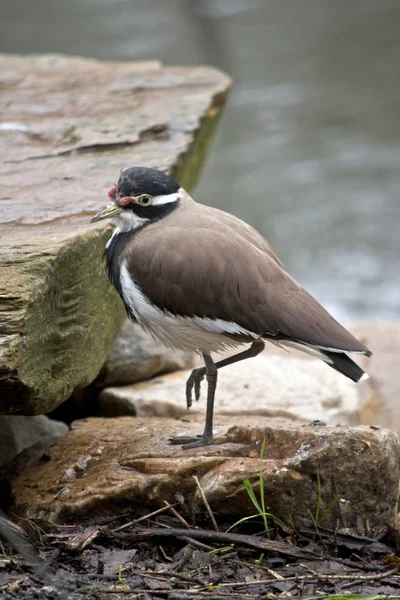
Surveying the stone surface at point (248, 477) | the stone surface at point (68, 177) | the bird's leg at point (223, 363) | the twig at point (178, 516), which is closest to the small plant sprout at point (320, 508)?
the stone surface at point (248, 477)

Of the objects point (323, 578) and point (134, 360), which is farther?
point (134, 360)

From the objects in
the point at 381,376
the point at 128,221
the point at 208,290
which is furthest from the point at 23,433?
the point at 381,376

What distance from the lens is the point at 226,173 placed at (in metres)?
14.2

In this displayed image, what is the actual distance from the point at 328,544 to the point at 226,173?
10.9 metres

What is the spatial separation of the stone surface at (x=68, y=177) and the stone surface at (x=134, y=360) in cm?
52

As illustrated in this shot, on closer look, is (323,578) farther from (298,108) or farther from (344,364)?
(298,108)

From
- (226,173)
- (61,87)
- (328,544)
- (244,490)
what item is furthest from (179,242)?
(226,173)

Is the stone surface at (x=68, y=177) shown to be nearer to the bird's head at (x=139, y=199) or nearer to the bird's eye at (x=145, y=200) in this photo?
the bird's head at (x=139, y=199)

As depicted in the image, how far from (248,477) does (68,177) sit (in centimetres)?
261

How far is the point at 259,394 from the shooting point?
5738 millimetres

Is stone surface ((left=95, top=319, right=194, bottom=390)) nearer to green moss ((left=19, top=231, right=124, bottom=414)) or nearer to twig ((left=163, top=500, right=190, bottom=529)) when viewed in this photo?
green moss ((left=19, top=231, right=124, bottom=414))

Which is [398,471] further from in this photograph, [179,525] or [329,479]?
[179,525]

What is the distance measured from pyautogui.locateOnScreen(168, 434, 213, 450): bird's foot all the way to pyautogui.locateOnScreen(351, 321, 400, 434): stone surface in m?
1.83

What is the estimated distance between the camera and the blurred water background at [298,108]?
40.2 ft
